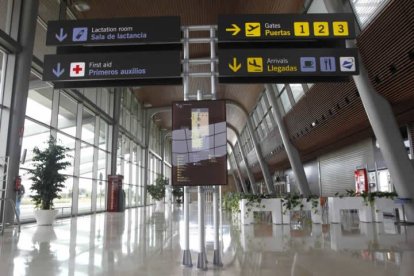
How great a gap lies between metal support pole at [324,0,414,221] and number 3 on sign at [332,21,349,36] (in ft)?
14.0

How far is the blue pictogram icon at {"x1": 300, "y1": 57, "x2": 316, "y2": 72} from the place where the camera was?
5.62 m

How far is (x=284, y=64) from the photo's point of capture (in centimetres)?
560

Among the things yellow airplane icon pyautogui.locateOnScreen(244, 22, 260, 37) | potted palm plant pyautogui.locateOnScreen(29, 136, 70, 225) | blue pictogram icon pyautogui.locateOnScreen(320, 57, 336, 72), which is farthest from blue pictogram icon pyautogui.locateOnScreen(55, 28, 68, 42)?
potted palm plant pyautogui.locateOnScreen(29, 136, 70, 225)

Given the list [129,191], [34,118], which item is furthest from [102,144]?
[34,118]

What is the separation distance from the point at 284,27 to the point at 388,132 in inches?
234

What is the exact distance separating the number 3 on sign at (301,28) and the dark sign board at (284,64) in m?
0.27

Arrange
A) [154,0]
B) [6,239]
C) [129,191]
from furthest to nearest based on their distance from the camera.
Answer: [129,191] → [154,0] → [6,239]

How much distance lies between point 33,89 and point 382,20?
12396 mm

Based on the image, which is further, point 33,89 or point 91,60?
point 33,89

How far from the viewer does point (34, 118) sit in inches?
523

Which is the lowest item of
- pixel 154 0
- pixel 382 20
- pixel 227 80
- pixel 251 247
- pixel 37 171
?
pixel 251 247

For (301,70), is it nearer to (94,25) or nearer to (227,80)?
(227,80)

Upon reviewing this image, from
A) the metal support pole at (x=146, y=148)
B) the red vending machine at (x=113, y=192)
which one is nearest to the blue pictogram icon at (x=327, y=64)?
the red vending machine at (x=113, y=192)

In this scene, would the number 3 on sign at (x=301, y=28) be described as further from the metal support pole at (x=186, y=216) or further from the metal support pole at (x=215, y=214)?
the metal support pole at (x=186, y=216)
